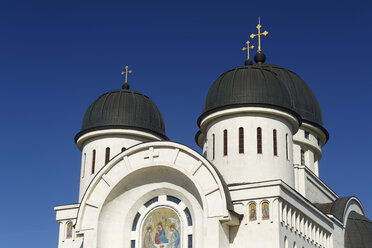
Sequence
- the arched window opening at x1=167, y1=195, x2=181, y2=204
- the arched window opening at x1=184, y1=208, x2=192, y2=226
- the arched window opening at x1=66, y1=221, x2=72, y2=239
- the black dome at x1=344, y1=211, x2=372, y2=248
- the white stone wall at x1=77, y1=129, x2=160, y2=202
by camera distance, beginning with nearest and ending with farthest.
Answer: the arched window opening at x1=184, y1=208, x2=192, y2=226 < the arched window opening at x1=167, y1=195, x2=181, y2=204 < the arched window opening at x1=66, y1=221, x2=72, y2=239 < the black dome at x1=344, y1=211, x2=372, y2=248 < the white stone wall at x1=77, y1=129, x2=160, y2=202

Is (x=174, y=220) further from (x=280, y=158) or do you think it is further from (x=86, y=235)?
(x=280, y=158)

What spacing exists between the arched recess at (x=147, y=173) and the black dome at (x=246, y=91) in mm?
3366

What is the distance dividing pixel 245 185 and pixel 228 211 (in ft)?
5.12

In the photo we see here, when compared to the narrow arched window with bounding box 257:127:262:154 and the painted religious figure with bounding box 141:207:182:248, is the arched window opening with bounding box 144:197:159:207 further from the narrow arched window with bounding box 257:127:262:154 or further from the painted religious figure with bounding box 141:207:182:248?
the narrow arched window with bounding box 257:127:262:154

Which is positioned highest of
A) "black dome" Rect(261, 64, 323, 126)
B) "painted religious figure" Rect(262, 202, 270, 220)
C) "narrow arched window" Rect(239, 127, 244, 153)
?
"black dome" Rect(261, 64, 323, 126)

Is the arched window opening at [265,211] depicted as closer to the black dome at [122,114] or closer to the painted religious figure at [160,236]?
the painted religious figure at [160,236]

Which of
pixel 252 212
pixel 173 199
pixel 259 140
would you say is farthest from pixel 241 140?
pixel 252 212

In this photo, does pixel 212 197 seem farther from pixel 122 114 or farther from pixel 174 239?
pixel 122 114

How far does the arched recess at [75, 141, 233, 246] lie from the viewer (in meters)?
24.7

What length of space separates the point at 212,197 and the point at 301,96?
1253 centimetres

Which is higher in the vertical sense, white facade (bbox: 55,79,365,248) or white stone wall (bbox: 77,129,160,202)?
white stone wall (bbox: 77,129,160,202)

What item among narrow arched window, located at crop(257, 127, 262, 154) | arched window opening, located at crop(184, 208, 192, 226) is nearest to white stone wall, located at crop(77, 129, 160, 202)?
arched window opening, located at crop(184, 208, 192, 226)

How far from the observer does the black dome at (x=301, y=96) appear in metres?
34.5

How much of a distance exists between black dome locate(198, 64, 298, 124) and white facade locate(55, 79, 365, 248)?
1.07 ft
